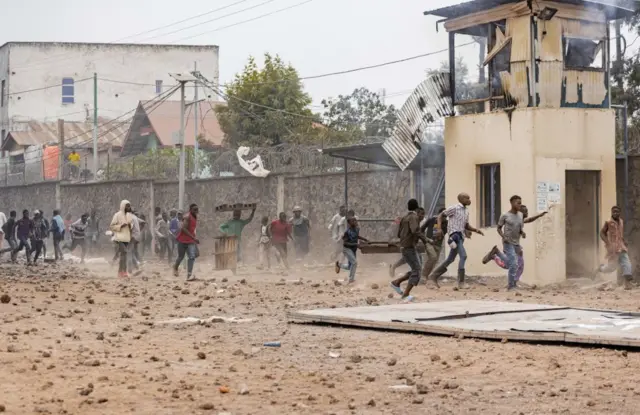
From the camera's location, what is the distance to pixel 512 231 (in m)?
18.3

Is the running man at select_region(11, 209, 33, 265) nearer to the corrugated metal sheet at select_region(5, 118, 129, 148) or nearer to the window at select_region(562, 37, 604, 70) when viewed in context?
the window at select_region(562, 37, 604, 70)

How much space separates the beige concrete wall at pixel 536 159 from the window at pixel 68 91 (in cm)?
4877

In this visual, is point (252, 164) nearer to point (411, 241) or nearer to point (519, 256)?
point (519, 256)

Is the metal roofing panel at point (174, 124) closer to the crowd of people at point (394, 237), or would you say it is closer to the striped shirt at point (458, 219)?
the crowd of people at point (394, 237)

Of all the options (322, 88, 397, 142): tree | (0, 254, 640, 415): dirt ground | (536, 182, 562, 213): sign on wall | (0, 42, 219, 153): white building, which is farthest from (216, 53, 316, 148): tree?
(0, 254, 640, 415): dirt ground

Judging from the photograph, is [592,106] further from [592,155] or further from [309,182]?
[309,182]

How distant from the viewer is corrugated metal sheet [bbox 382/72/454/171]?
2222cm

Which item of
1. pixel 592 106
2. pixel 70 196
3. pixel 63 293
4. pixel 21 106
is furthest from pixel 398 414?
pixel 21 106

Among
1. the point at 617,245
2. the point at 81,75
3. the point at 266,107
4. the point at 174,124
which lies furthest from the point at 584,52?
the point at 81,75

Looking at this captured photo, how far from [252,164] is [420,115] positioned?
8.55 meters

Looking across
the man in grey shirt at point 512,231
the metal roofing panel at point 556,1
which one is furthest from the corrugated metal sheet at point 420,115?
the man in grey shirt at point 512,231

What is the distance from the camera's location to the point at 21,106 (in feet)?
216

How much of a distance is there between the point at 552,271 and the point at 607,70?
4047 millimetres

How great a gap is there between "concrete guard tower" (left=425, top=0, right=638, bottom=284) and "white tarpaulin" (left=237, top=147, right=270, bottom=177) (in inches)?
344
